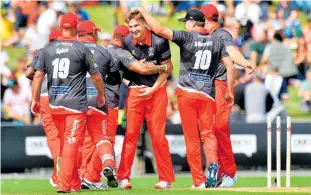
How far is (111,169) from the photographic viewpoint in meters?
17.3

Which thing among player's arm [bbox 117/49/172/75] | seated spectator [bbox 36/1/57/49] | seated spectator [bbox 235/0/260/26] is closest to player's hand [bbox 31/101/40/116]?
player's arm [bbox 117/49/172/75]

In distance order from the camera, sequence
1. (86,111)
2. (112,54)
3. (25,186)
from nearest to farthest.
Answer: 1. (86,111)
2. (112,54)
3. (25,186)

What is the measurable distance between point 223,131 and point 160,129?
121 centimetres

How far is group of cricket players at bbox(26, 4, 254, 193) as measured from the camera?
16.9m

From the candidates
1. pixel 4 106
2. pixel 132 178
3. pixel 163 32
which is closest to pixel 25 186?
pixel 132 178

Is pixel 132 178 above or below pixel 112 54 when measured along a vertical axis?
below

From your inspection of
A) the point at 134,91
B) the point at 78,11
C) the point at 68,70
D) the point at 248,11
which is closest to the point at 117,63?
the point at 134,91

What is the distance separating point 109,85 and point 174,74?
38.7 ft

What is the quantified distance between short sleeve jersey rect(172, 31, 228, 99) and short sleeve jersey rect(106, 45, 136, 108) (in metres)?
0.80

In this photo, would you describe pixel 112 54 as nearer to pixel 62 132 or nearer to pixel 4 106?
pixel 62 132

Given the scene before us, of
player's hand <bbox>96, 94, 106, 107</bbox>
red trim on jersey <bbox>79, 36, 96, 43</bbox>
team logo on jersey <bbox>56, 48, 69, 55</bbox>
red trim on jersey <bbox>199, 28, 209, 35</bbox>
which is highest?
red trim on jersey <bbox>199, 28, 209, 35</bbox>

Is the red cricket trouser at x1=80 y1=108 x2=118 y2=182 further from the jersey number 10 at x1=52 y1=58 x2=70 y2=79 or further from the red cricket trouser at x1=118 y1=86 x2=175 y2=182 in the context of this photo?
the jersey number 10 at x1=52 y1=58 x2=70 y2=79

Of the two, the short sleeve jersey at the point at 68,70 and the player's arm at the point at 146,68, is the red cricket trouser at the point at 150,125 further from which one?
the short sleeve jersey at the point at 68,70

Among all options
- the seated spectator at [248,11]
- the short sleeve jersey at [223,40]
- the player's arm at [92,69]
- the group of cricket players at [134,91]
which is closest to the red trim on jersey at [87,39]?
the group of cricket players at [134,91]
